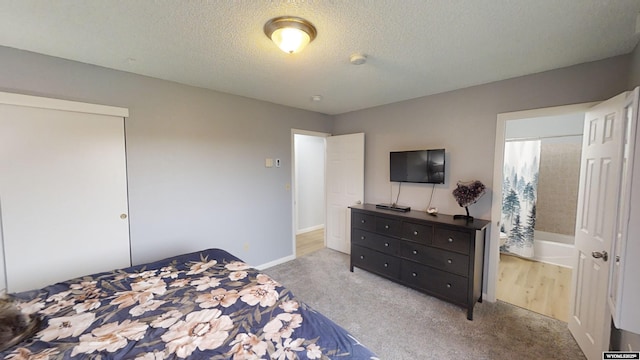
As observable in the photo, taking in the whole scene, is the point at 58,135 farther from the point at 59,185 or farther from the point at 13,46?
the point at 13,46

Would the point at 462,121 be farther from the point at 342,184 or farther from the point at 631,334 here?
the point at 631,334

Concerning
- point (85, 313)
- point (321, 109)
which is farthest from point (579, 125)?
point (85, 313)

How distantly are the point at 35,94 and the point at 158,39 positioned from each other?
120cm

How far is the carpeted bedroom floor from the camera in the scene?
76.2 inches

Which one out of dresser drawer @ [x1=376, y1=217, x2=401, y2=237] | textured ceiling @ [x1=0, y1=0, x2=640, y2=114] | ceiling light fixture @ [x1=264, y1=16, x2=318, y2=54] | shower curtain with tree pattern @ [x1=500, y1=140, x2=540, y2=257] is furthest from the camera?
shower curtain with tree pattern @ [x1=500, y1=140, x2=540, y2=257]

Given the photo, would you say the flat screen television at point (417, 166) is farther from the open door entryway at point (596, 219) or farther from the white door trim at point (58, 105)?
the white door trim at point (58, 105)

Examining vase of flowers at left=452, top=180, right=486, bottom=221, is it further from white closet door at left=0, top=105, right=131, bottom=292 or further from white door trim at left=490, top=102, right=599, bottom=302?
white closet door at left=0, top=105, right=131, bottom=292

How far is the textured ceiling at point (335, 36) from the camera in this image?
1395 millimetres

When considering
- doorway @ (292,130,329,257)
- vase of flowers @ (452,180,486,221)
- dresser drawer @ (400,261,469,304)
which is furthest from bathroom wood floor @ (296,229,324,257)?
vase of flowers @ (452,180,486,221)

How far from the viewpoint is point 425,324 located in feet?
7.43

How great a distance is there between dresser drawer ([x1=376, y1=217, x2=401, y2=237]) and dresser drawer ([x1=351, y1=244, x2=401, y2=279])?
11.8 inches

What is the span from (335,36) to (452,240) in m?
2.21

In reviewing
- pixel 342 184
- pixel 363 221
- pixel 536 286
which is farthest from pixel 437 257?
pixel 342 184

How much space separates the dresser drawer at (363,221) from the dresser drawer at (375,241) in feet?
0.23
